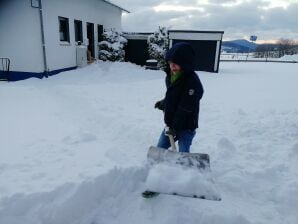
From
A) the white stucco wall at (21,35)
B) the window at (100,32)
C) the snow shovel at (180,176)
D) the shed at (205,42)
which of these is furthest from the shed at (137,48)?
the snow shovel at (180,176)

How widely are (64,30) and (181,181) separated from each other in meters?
11.1

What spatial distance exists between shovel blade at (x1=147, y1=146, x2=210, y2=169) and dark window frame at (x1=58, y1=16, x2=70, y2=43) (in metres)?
10.3

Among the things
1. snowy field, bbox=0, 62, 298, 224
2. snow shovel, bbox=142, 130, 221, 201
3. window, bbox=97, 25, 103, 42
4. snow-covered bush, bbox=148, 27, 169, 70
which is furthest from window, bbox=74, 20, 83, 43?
snow shovel, bbox=142, 130, 221, 201

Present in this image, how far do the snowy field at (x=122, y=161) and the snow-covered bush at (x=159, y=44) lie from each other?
791cm

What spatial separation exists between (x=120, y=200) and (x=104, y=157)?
31.4 inches

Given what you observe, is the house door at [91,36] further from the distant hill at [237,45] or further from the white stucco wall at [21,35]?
the distant hill at [237,45]

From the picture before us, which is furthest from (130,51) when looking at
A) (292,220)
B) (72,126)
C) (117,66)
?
(292,220)

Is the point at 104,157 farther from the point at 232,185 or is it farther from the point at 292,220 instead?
the point at 292,220

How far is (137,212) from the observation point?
9.12 ft

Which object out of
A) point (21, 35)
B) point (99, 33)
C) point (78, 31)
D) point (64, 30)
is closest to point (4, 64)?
point (21, 35)

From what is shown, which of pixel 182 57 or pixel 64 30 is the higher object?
pixel 64 30

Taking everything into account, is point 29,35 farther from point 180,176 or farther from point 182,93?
point 180,176

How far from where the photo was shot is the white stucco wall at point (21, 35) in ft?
32.7

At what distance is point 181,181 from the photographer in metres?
2.57
